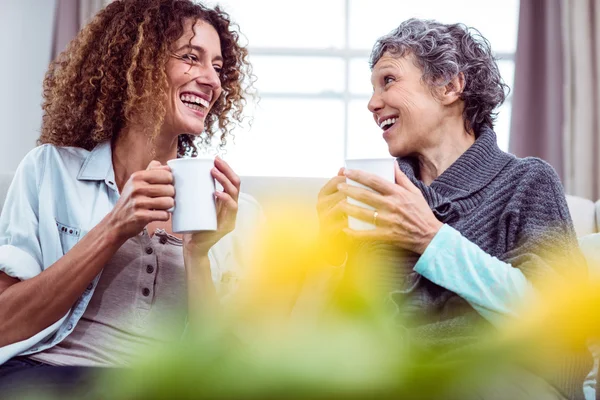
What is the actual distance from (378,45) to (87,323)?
0.89 metres

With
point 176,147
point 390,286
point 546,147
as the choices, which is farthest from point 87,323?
point 546,147

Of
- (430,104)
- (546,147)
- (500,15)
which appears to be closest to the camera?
(430,104)

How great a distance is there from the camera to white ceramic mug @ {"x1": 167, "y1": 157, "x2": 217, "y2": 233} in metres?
1.05

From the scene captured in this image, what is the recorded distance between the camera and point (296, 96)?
167 inches

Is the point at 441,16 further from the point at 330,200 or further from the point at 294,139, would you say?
the point at 330,200

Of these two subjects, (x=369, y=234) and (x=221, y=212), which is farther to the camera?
(x=221, y=212)

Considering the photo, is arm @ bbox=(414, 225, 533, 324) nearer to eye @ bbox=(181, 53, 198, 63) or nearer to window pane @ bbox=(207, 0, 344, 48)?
eye @ bbox=(181, 53, 198, 63)

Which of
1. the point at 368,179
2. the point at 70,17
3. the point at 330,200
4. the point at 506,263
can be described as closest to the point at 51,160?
the point at 330,200

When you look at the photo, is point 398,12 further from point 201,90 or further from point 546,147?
point 201,90

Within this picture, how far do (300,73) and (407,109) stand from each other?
286 cm

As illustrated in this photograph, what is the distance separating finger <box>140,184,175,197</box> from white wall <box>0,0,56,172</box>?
119 inches

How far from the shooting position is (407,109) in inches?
57.6

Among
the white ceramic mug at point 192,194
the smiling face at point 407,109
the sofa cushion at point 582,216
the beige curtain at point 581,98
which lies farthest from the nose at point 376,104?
the beige curtain at point 581,98

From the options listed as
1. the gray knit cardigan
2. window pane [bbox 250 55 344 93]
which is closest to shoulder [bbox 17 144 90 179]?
the gray knit cardigan
